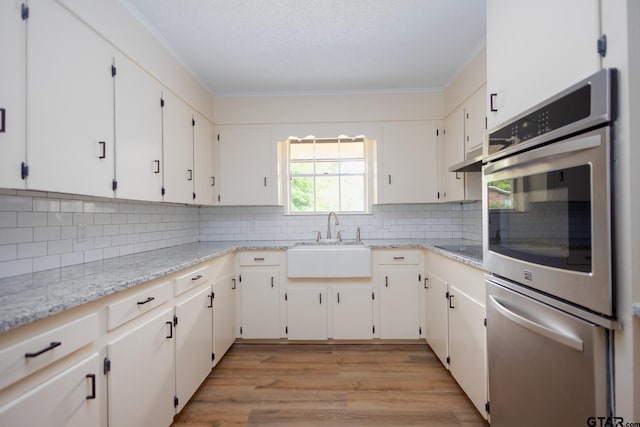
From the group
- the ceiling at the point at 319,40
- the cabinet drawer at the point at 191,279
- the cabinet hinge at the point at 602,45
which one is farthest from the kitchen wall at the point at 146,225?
the cabinet hinge at the point at 602,45

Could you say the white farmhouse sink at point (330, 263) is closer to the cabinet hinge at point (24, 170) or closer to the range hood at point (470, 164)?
the range hood at point (470, 164)

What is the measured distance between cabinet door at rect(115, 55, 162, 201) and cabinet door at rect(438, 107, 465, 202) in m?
2.54

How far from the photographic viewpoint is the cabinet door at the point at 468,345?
172cm

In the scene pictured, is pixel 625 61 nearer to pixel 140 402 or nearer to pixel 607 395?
pixel 607 395

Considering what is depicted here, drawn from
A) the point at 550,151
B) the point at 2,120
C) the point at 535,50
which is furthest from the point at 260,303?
the point at 535,50

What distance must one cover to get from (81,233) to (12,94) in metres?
0.93

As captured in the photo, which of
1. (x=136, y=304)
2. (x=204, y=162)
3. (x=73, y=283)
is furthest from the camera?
(x=204, y=162)

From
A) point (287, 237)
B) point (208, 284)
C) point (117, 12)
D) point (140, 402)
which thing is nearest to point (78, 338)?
point (140, 402)

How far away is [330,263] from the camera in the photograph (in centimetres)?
279

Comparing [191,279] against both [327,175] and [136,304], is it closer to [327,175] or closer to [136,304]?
[136,304]

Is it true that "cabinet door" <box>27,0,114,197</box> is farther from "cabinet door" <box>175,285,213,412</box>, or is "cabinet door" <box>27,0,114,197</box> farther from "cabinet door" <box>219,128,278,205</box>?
"cabinet door" <box>219,128,278,205</box>

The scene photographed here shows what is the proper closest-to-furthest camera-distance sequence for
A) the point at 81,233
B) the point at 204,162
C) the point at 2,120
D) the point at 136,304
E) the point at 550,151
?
the point at 550,151 → the point at 2,120 → the point at 136,304 → the point at 81,233 → the point at 204,162

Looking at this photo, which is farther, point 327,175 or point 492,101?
point 327,175

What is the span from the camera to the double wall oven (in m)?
0.82
